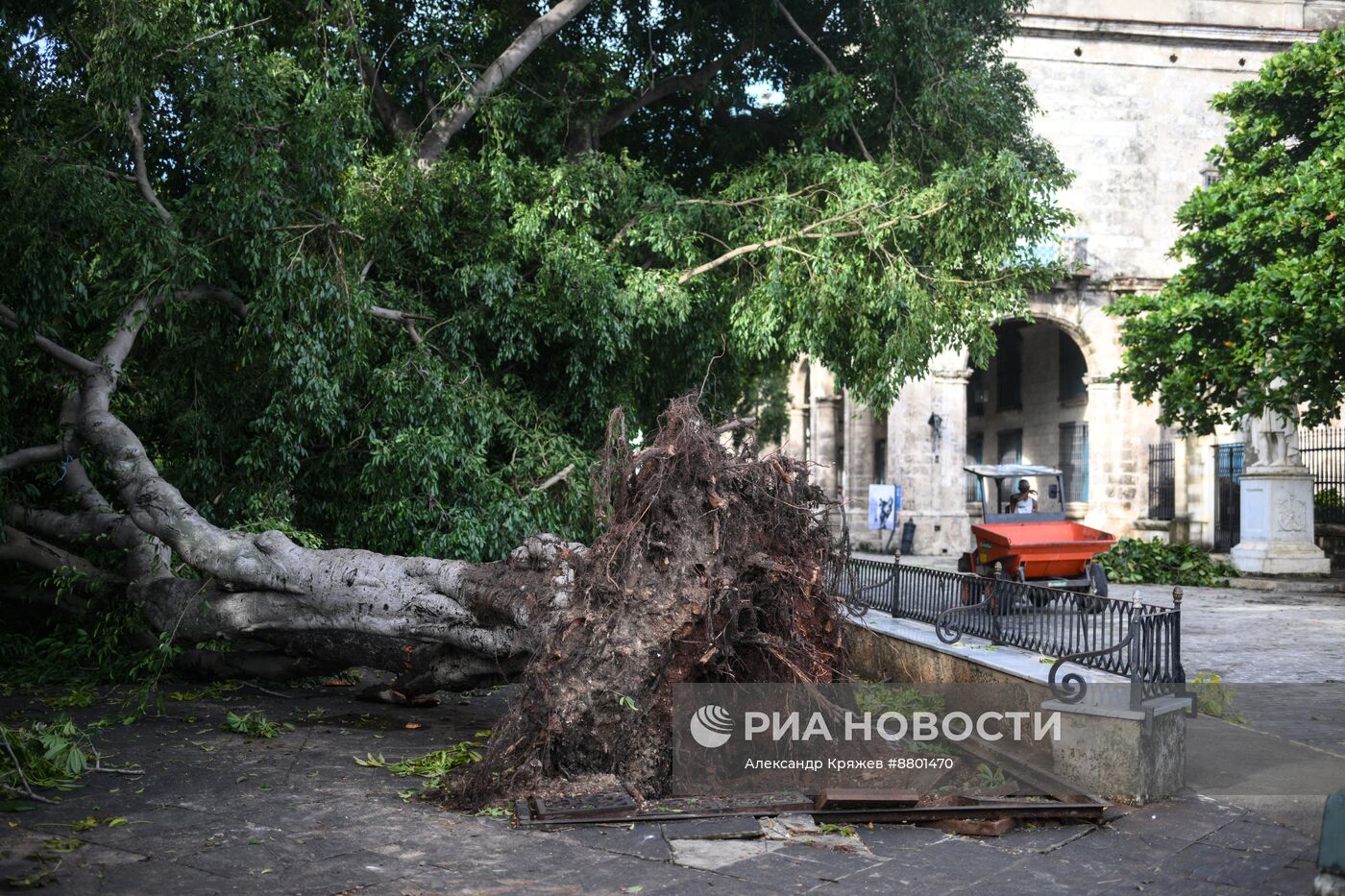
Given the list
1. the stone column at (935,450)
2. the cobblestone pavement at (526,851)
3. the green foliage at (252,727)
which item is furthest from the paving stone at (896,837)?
the stone column at (935,450)

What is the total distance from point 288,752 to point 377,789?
129 centimetres

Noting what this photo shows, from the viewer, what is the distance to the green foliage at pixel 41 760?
23.5 feet

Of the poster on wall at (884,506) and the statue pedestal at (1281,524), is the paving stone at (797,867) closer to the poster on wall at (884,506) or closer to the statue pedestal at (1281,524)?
the statue pedestal at (1281,524)

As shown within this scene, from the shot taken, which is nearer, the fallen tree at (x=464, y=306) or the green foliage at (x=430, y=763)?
the green foliage at (x=430, y=763)

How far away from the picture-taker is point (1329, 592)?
2103 centimetres

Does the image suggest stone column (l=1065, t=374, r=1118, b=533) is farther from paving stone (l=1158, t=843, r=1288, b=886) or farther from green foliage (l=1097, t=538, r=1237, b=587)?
paving stone (l=1158, t=843, r=1288, b=886)

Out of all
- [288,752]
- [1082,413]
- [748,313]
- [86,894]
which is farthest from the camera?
[1082,413]

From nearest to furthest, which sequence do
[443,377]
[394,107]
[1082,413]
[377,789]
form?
[377,789] < [443,377] < [394,107] < [1082,413]

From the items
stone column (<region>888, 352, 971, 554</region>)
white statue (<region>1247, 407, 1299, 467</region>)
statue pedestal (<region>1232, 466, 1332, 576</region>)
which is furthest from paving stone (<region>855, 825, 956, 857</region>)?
stone column (<region>888, 352, 971, 554</region>)

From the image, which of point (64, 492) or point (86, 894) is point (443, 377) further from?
point (86, 894)

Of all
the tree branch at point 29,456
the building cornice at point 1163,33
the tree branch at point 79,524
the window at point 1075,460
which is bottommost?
the tree branch at point 79,524

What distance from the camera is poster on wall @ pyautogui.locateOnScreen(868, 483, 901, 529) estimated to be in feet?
Answer: 97.1

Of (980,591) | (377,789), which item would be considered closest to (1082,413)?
(980,591)

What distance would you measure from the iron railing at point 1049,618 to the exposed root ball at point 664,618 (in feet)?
2.29
